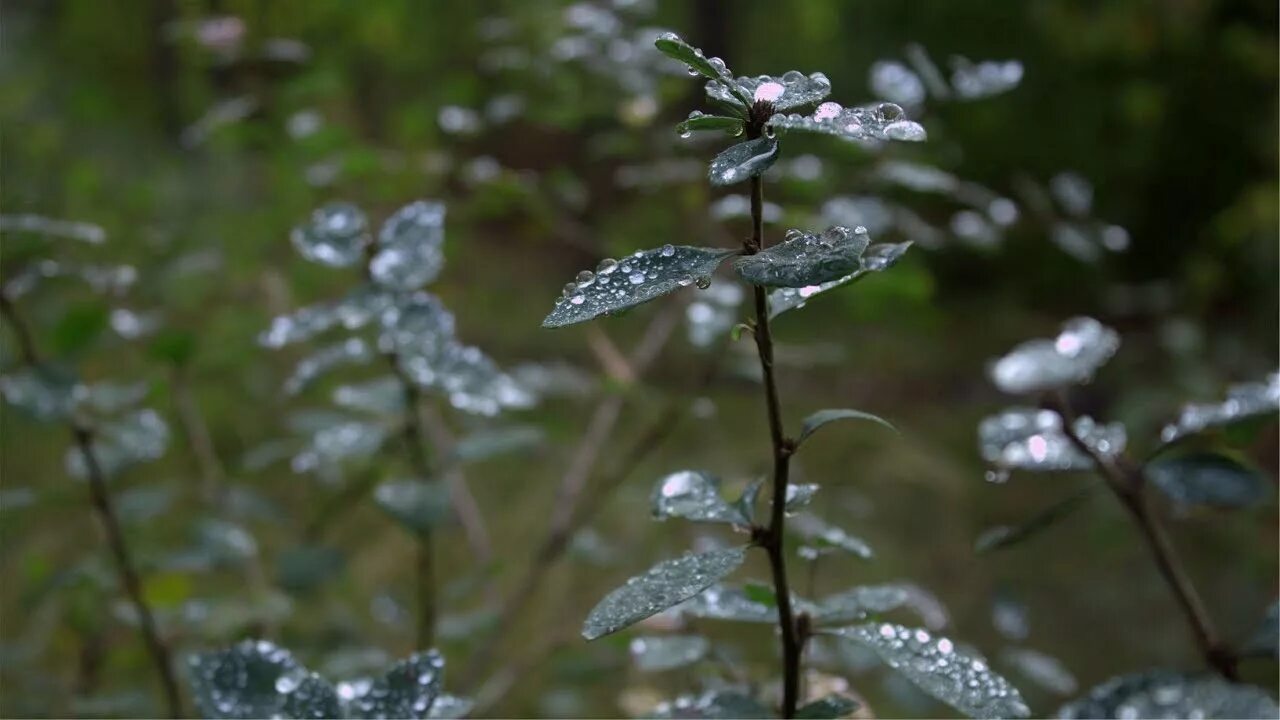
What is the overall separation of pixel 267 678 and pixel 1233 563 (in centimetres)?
145

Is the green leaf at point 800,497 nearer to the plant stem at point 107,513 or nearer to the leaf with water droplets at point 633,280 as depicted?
the leaf with water droplets at point 633,280

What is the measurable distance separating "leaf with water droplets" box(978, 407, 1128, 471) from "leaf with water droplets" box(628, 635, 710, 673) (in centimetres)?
18

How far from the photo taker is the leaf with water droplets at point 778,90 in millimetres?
295

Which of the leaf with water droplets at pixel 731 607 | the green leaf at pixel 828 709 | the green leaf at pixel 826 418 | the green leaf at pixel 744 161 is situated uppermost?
the green leaf at pixel 744 161

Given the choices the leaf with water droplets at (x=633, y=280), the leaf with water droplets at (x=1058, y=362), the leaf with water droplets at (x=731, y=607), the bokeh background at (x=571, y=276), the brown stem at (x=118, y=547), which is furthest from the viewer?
the bokeh background at (x=571, y=276)

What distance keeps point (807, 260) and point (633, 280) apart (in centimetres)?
5

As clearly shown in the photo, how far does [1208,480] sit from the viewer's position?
0.44 metres

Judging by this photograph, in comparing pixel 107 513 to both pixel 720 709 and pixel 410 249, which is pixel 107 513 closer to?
pixel 410 249

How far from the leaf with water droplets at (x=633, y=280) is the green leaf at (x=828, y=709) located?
17 centimetres

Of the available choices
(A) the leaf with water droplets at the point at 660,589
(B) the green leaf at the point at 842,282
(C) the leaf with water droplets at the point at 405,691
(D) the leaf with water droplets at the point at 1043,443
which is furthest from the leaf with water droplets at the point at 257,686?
(D) the leaf with water droplets at the point at 1043,443

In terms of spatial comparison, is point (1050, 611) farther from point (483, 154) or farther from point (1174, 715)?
point (483, 154)

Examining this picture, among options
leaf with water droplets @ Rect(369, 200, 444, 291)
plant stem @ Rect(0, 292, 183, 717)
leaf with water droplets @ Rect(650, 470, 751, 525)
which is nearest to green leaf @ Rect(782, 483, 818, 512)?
leaf with water droplets @ Rect(650, 470, 751, 525)

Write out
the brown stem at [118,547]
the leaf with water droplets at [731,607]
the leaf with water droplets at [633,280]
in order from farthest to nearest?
the brown stem at [118,547] < the leaf with water droplets at [731,607] < the leaf with water droplets at [633,280]

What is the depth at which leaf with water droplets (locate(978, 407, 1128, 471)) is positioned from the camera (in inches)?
18.5
